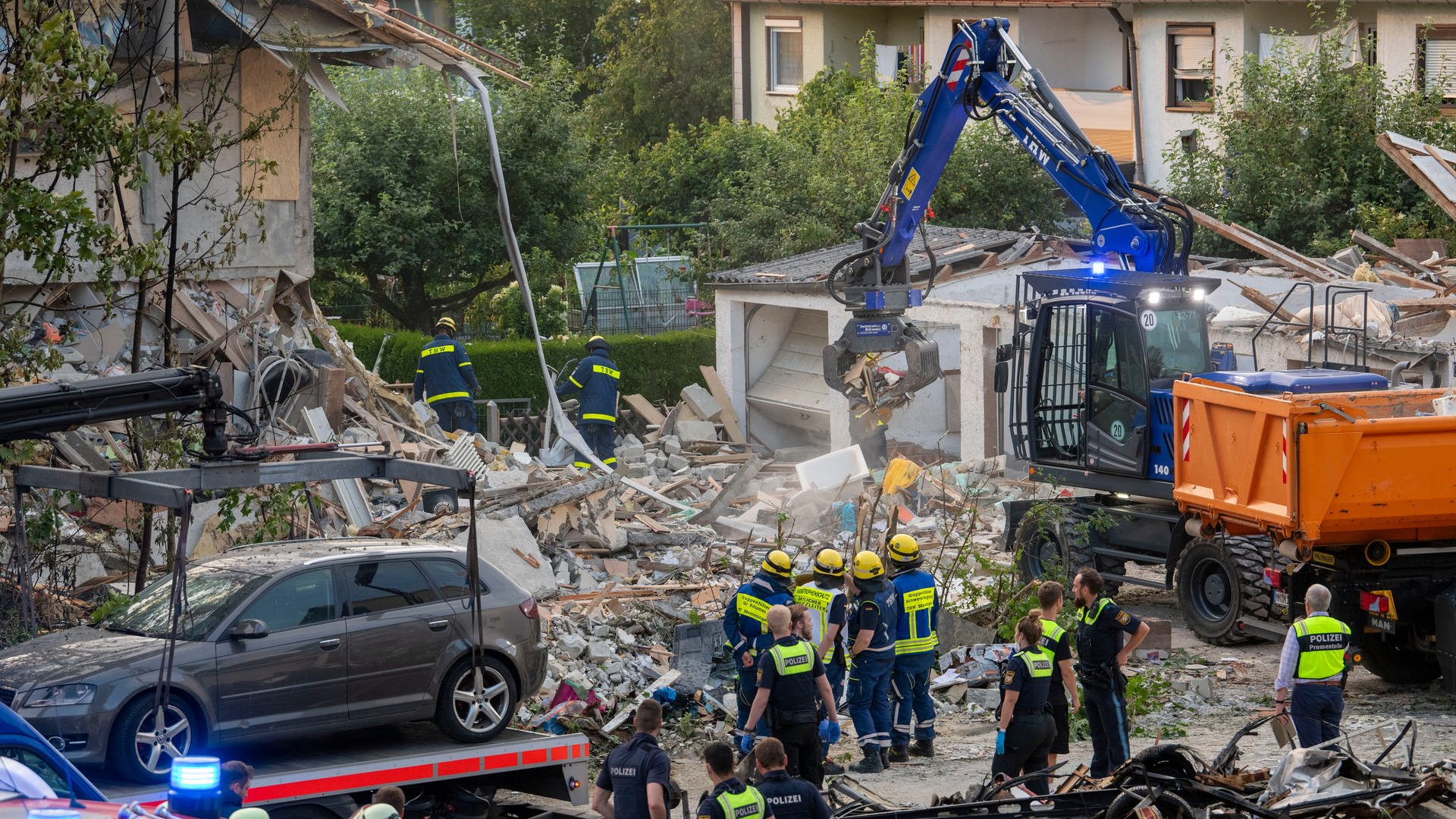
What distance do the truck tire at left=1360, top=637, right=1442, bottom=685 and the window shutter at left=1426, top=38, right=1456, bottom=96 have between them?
20.6 metres

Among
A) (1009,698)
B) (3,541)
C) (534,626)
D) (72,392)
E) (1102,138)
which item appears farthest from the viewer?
(1102,138)

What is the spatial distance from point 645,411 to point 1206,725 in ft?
54.5

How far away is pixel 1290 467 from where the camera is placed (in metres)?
12.5

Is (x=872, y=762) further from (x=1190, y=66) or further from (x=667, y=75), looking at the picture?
(x=667, y=75)

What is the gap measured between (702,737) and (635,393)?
696 inches

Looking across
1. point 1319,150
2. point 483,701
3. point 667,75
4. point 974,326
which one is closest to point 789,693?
point 483,701

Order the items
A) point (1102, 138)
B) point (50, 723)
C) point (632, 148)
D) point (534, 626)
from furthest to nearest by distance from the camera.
A: point (632, 148)
point (1102, 138)
point (534, 626)
point (50, 723)

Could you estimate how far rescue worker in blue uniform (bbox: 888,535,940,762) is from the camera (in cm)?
1188

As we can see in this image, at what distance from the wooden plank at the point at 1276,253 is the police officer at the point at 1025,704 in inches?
520

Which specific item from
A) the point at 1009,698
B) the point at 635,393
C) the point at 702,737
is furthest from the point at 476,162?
the point at 1009,698

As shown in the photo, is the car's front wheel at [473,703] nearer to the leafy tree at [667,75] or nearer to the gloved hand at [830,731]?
the gloved hand at [830,731]

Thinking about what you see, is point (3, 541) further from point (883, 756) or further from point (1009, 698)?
point (1009, 698)

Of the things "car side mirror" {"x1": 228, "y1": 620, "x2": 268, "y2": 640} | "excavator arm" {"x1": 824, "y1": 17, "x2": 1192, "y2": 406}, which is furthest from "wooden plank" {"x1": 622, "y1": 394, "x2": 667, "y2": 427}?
"car side mirror" {"x1": 228, "y1": 620, "x2": 268, "y2": 640}

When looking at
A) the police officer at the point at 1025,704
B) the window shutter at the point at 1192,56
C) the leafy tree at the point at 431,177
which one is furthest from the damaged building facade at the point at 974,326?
the window shutter at the point at 1192,56
